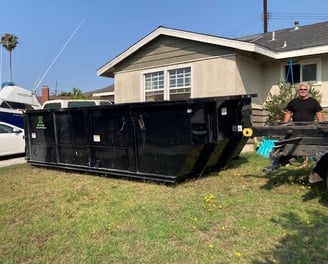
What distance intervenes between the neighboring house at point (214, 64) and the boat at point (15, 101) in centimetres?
441

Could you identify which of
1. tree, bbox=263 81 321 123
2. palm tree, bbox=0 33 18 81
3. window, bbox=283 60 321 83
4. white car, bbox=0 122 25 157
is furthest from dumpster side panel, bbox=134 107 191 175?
palm tree, bbox=0 33 18 81

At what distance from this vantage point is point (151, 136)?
6621 millimetres

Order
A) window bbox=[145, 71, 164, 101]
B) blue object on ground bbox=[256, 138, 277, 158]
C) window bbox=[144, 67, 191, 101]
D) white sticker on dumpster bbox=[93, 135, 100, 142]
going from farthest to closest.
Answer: window bbox=[145, 71, 164, 101], window bbox=[144, 67, 191, 101], blue object on ground bbox=[256, 138, 277, 158], white sticker on dumpster bbox=[93, 135, 100, 142]

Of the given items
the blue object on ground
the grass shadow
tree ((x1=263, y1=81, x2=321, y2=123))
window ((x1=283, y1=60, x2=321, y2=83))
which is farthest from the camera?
window ((x1=283, y1=60, x2=321, y2=83))

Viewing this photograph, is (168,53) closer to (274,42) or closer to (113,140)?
(274,42)

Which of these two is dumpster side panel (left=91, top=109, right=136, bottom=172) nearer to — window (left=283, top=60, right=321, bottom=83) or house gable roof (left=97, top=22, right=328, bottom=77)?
house gable roof (left=97, top=22, right=328, bottom=77)

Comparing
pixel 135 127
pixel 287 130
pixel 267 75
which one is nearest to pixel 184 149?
pixel 135 127

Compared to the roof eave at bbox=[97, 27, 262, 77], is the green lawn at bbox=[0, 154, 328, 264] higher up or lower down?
lower down

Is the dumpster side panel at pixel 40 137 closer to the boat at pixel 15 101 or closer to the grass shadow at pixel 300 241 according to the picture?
the boat at pixel 15 101

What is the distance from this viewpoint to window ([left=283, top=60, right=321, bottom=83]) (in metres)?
11.5

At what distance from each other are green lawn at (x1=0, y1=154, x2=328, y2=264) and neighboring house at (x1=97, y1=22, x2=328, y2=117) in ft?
17.0

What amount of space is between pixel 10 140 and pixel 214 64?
7656mm

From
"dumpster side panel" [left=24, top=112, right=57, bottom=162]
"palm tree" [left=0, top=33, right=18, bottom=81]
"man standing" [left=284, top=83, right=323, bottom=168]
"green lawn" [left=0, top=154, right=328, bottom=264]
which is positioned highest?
"palm tree" [left=0, top=33, right=18, bottom=81]

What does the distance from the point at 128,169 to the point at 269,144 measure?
4.33m
